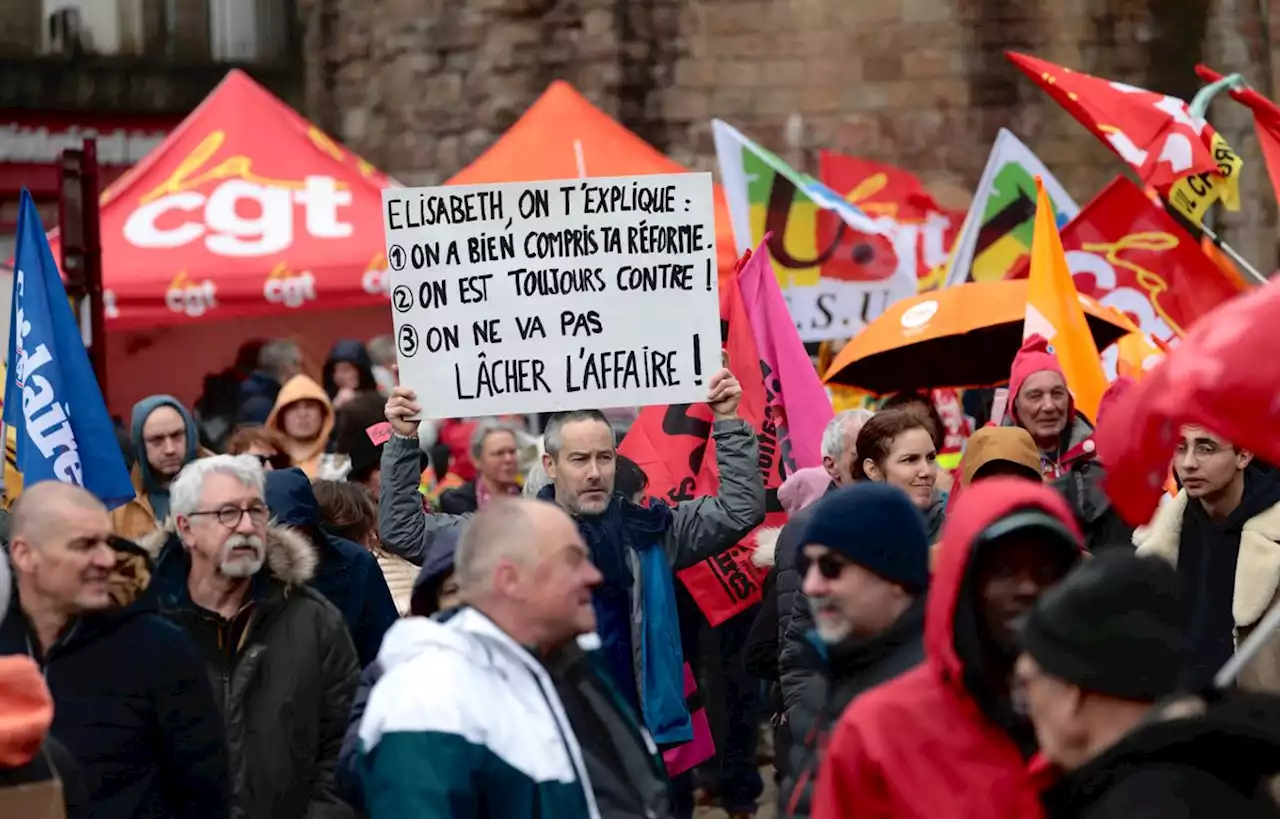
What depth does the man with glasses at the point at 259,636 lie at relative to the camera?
5652 millimetres

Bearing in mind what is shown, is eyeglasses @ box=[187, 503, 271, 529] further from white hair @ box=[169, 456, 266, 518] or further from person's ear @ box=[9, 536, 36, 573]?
person's ear @ box=[9, 536, 36, 573]

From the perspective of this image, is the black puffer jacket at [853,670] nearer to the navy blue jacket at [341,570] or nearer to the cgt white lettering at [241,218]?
the navy blue jacket at [341,570]

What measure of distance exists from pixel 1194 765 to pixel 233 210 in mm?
11801

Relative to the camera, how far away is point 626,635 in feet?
21.1

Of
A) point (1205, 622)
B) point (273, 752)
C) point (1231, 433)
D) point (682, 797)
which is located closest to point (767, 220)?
point (682, 797)

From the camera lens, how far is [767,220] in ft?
42.5

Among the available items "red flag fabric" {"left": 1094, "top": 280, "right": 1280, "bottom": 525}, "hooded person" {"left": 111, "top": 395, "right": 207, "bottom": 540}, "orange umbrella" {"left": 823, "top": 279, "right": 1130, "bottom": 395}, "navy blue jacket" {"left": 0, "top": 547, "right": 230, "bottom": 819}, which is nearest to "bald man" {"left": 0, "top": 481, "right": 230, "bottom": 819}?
"navy blue jacket" {"left": 0, "top": 547, "right": 230, "bottom": 819}

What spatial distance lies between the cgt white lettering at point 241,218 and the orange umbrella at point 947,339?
4.51 metres

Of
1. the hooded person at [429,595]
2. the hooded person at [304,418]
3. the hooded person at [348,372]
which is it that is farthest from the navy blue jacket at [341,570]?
the hooded person at [348,372]

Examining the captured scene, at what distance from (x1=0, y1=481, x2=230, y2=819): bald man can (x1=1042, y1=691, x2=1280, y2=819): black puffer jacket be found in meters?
2.49

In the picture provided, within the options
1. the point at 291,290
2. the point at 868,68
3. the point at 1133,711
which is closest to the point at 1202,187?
the point at 291,290

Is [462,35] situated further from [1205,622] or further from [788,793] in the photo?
[788,793]

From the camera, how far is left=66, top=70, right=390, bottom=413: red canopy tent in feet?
45.4

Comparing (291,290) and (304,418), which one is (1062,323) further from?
(291,290)
